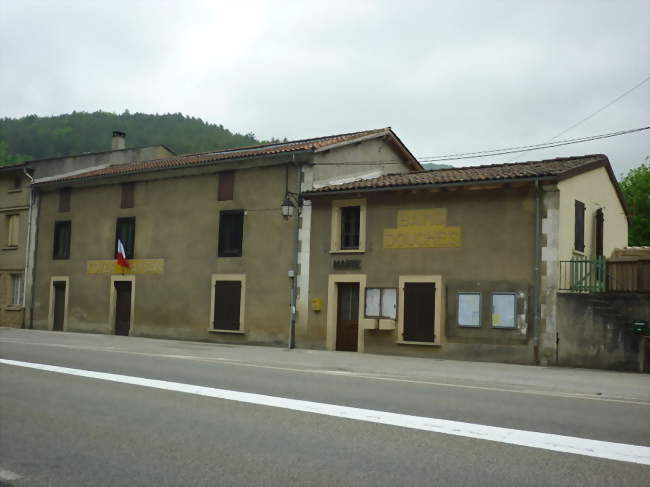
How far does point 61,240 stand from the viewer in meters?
29.9

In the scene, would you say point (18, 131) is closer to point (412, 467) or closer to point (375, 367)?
point (375, 367)

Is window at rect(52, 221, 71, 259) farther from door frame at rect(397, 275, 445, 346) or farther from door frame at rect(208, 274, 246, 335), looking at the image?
door frame at rect(397, 275, 445, 346)

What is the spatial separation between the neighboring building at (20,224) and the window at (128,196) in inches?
202

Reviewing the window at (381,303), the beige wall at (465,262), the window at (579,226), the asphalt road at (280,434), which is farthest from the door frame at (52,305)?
the window at (579,226)

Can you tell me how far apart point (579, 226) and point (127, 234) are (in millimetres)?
16476

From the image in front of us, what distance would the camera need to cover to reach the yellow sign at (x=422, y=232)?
19906mm

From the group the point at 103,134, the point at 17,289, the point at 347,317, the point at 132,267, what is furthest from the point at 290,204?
the point at 103,134

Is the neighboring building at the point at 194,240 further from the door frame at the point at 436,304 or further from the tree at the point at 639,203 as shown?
the tree at the point at 639,203

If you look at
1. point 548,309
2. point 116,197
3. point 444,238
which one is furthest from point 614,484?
point 116,197

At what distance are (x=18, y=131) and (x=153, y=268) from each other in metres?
50.7

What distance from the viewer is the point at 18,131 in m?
69.6

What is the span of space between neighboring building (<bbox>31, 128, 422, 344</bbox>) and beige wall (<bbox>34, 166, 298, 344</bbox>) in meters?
0.04

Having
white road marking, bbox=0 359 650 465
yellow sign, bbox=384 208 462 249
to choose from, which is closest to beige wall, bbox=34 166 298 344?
yellow sign, bbox=384 208 462 249

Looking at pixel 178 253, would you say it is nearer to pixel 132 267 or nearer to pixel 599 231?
pixel 132 267
